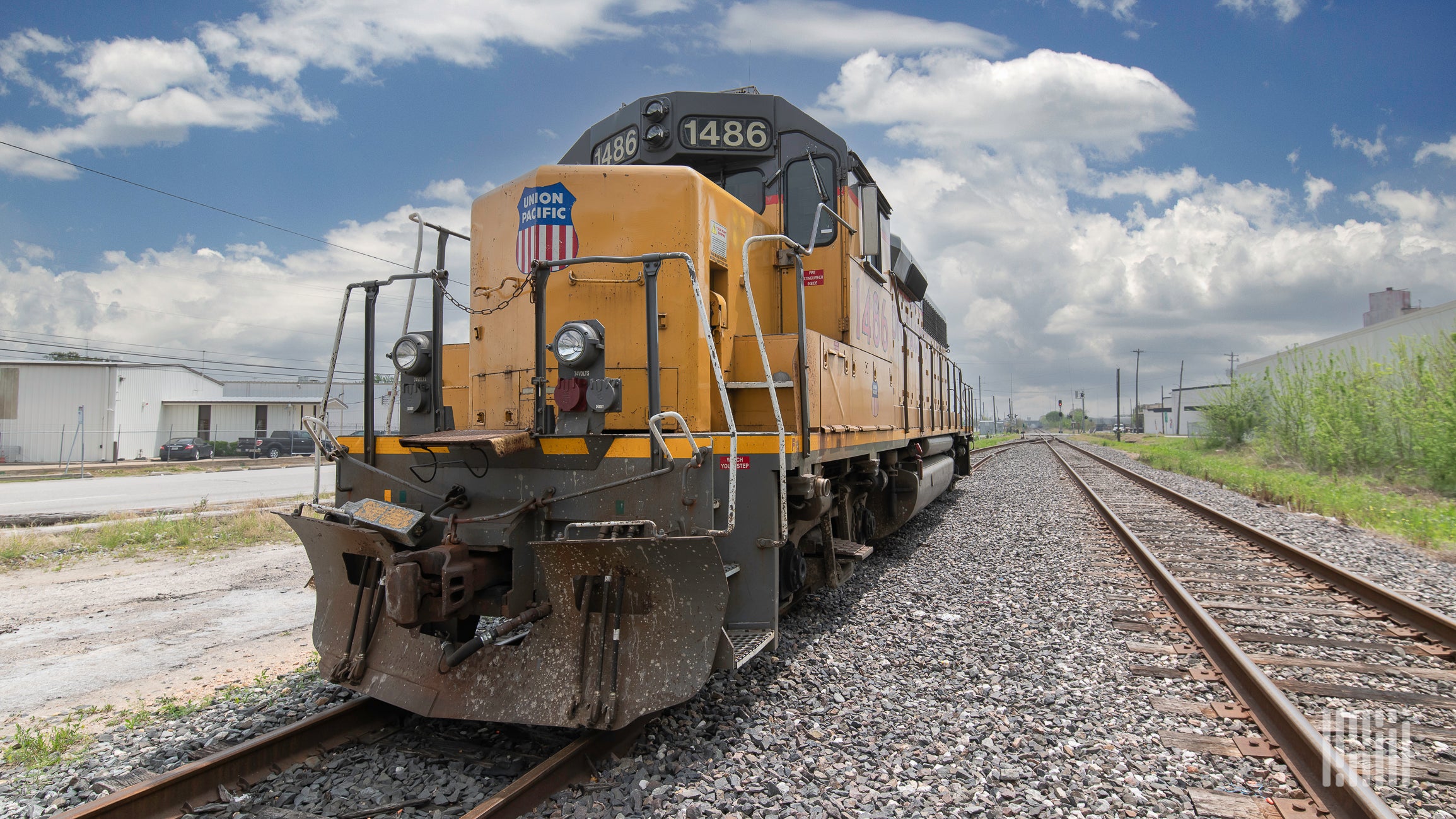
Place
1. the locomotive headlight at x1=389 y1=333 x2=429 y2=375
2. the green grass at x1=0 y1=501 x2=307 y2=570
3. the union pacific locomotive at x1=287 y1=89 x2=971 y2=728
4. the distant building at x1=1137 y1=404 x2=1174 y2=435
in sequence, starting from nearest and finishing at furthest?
the union pacific locomotive at x1=287 y1=89 x2=971 y2=728, the locomotive headlight at x1=389 y1=333 x2=429 y2=375, the green grass at x1=0 y1=501 x2=307 y2=570, the distant building at x1=1137 y1=404 x2=1174 y2=435

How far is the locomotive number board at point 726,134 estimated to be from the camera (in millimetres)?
5070

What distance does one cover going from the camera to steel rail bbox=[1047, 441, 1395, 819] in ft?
8.68

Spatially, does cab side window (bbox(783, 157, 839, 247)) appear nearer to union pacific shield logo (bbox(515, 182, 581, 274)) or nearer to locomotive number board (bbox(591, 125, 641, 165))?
locomotive number board (bbox(591, 125, 641, 165))

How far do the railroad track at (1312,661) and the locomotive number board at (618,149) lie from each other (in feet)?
14.7

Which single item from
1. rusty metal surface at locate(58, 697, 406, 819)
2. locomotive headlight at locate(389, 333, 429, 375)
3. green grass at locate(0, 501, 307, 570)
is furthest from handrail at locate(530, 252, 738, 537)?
green grass at locate(0, 501, 307, 570)

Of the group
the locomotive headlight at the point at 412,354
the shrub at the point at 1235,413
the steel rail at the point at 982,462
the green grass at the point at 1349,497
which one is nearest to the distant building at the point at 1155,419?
the shrub at the point at 1235,413

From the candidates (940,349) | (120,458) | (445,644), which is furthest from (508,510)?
(120,458)

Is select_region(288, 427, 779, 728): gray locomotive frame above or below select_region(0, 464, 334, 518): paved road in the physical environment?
above

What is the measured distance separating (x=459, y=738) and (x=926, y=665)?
251cm

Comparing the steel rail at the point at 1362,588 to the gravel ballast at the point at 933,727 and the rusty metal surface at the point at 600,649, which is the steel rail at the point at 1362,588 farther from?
the rusty metal surface at the point at 600,649

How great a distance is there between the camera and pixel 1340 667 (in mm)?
4262

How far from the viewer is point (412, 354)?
404 cm

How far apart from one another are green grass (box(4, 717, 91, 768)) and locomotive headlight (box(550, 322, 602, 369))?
8.92 ft

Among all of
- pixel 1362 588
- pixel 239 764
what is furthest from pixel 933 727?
pixel 1362 588
